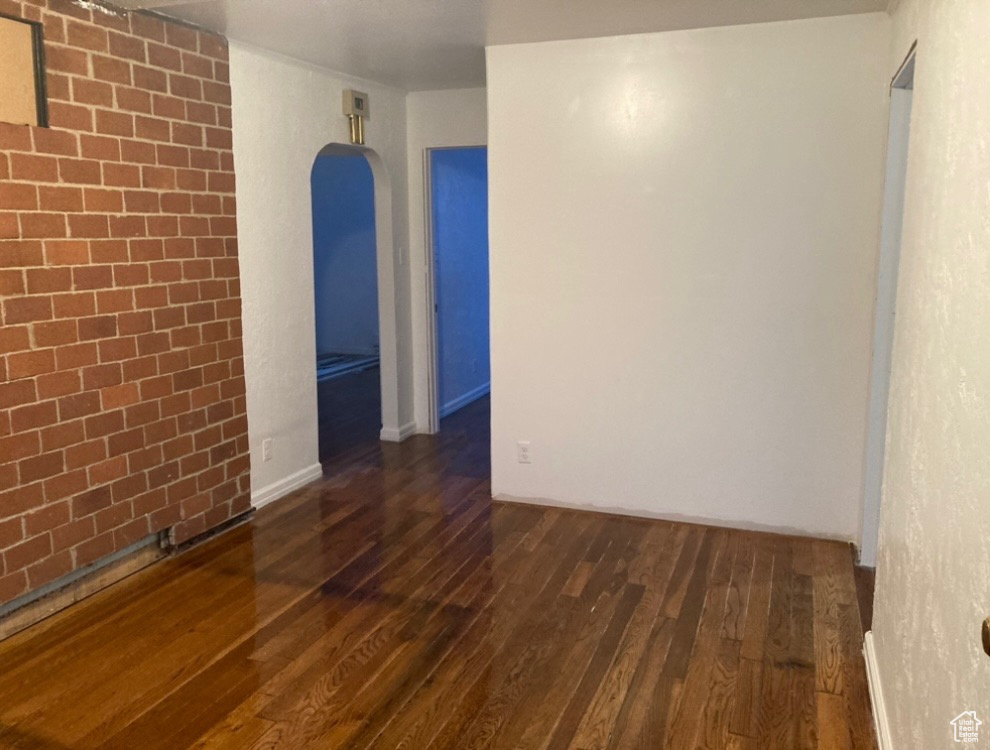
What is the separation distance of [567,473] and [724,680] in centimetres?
178

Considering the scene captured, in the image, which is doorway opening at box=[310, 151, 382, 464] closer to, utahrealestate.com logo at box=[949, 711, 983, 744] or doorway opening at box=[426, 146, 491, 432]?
doorway opening at box=[426, 146, 491, 432]

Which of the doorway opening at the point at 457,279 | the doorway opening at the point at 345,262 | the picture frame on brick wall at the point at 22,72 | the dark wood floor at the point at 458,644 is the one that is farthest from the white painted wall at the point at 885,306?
the doorway opening at the point at 345,262

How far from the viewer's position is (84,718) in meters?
2.56

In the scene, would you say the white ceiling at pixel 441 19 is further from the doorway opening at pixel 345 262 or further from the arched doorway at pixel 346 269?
the doorway opening at pixel 345 262

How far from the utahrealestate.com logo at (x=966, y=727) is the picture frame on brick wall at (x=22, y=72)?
10.9 feet

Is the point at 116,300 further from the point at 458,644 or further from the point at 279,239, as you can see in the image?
the point at 458,644

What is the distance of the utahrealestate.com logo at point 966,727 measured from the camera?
1.35m

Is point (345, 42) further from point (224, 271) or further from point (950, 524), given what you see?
point (950, 524)

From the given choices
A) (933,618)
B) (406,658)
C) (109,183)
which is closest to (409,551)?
(406,658)

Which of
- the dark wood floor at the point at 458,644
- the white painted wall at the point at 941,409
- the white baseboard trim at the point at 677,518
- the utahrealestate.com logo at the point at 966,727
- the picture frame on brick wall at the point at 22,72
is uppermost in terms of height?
the picture frame on brick wall at the point at 22,72

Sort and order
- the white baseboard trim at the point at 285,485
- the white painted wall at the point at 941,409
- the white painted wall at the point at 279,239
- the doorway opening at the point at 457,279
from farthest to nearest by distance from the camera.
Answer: the doorway opening at the point at 457,279, the white baseboard trim at the point at 285,485, the white painted wall at the point at 279,239, the white painted wall at the point at 941,409

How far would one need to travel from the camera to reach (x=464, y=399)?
23.0 ft

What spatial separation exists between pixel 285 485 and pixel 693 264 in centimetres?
256

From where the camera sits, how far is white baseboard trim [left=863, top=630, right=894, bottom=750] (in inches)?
91.0
